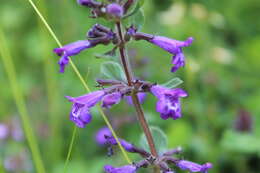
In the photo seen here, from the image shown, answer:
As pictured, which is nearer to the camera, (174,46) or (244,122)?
(174,46)

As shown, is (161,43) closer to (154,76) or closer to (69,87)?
(154,76)

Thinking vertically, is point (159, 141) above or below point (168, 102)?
below

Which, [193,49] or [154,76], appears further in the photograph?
[193,49]

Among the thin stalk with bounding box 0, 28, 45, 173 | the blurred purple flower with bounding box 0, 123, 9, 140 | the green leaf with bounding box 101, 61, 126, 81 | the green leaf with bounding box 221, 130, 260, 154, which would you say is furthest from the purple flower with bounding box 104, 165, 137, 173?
the blurred purple flower with bounding box 0, 123, 9, 140

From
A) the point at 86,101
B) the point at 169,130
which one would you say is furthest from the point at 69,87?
the point at 86,101

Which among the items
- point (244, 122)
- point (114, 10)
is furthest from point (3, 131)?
point (114, 10)

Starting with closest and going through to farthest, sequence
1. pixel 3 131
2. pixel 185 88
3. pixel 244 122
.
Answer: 1. pixel 244 122
2. pixel 3 131
3. pixel 185 88

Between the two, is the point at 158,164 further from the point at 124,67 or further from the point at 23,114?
the point at 23,114

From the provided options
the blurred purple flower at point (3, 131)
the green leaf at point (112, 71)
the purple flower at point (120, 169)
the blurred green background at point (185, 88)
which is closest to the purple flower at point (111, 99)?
the green leaf at point (112, 71)
